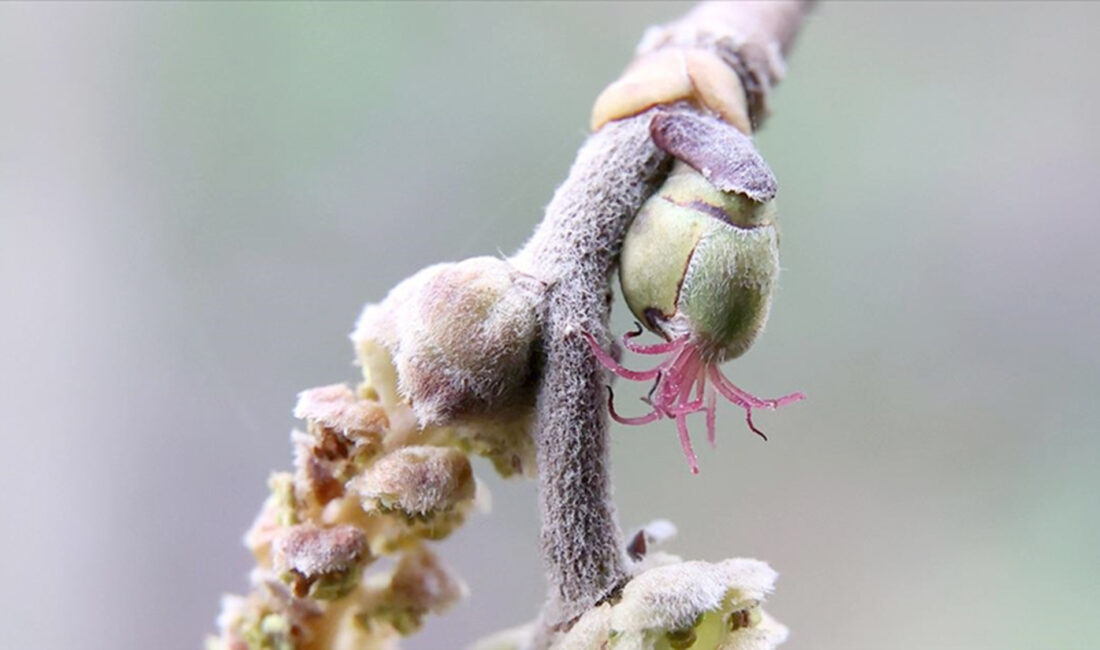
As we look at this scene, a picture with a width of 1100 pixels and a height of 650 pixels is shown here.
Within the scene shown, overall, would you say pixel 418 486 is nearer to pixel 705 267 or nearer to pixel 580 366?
pixel 580 366

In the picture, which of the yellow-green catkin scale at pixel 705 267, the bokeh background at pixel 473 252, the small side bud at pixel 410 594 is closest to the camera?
the yellow-green catkin scale at pixel 705 267

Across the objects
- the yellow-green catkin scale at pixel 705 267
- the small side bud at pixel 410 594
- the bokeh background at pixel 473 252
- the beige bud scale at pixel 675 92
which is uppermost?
the bokeh background at pixel 473 252

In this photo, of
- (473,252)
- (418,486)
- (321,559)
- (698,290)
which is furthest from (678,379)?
(473,252)

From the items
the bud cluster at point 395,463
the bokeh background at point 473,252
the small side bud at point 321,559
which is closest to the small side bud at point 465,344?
the bud cluster at point 395,463

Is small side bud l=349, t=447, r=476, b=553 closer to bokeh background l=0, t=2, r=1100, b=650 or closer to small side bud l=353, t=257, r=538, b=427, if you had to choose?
small side bud l=353, t=257, r=538, b=427

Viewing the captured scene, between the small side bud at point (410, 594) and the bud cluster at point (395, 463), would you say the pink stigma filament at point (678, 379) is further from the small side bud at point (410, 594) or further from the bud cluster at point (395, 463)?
the small side bud at point (410, 594)

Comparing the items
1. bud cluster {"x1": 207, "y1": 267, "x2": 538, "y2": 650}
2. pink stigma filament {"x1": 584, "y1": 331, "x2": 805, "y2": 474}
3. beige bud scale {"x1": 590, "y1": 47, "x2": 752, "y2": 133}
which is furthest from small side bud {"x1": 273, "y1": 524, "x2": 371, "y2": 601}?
beige bud scale {"x1": 590, "y1": 47, "x2": 752, "y2": 133}

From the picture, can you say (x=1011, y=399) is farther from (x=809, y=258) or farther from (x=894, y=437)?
(x=809, y=258)
